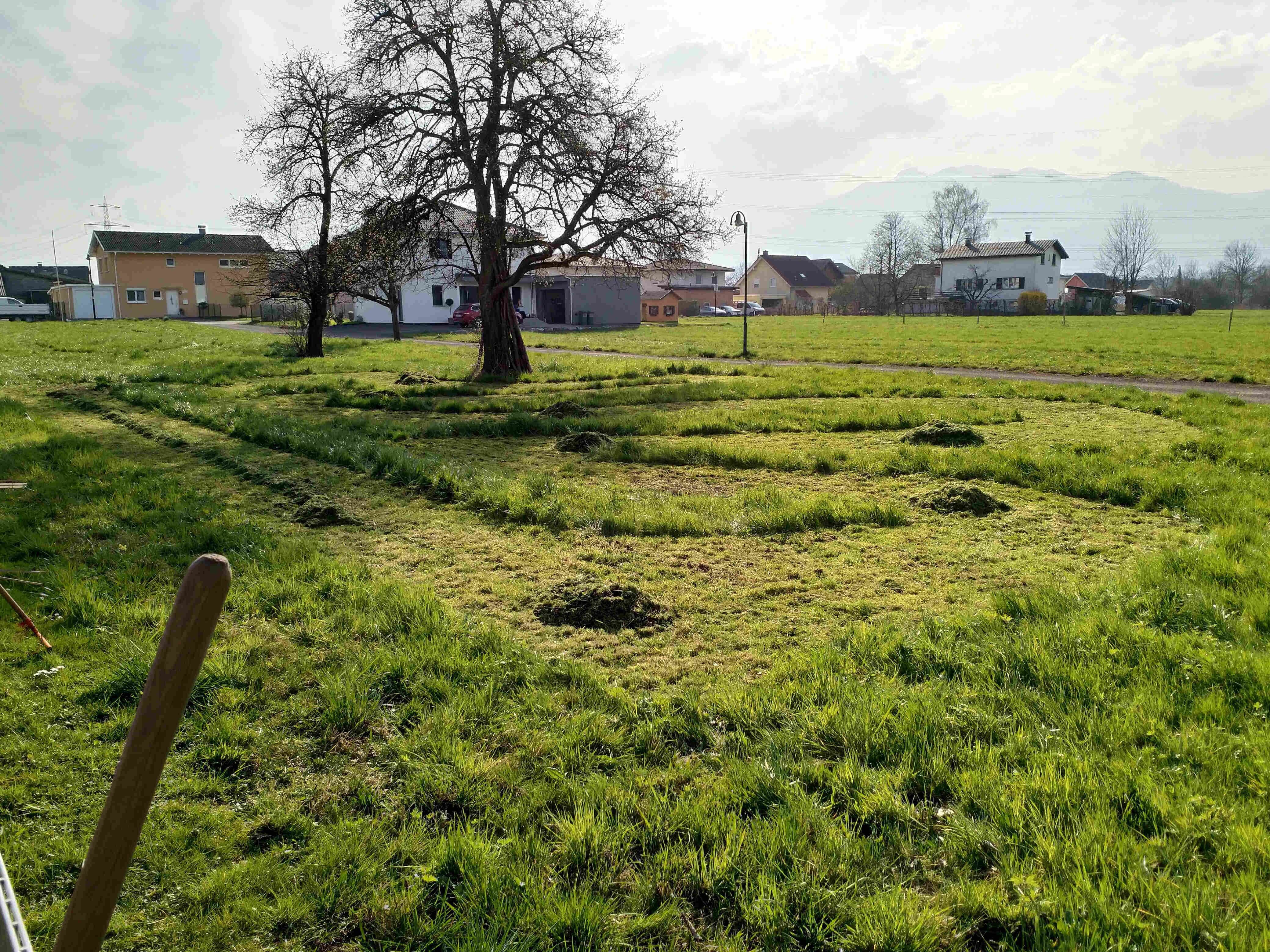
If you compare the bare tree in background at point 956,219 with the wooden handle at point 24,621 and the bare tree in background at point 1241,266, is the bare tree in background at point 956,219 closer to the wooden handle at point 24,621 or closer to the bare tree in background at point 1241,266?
the bare tree in background at point 1241,266

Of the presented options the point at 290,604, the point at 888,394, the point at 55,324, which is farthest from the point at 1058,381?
the point at 55,324

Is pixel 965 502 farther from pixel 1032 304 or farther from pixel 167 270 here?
pixel 167 270

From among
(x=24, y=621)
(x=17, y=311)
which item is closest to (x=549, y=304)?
(x=17, y=311)

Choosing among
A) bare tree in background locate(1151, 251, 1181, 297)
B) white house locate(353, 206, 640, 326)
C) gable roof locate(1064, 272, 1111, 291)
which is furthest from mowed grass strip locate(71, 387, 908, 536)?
gable roof locate(1064, 272, 1111, 291)

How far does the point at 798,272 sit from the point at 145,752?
119982mm

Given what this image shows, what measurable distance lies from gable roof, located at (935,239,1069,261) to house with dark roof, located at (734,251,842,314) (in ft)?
56.8

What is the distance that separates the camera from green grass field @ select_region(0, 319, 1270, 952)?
2.67 metres

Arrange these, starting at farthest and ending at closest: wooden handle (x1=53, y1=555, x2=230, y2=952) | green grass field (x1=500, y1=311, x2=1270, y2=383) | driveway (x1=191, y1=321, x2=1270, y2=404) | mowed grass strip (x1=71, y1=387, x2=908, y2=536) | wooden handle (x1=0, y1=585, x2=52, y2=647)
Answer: green grass field (x1=500, y1=311, x2=1270, y2=383)
driveway (x1=191, y1=321, x2=1270, y2=404)
mowed grass strip (x1=71, y1=387, x2=908, y2=536)
wooden handle (x1=0, y1=585, x2=52, y2=647)
wooden handle (x1=53, y1=555, x2=230, y2=952)

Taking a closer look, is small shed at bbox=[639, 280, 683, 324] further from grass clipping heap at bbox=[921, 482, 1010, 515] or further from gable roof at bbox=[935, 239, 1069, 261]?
grass clipping heap at bbox=[921, 482, 1010, 515]

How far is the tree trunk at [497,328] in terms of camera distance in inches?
829

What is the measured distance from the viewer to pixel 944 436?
10812 millimetres

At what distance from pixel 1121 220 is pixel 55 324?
102m

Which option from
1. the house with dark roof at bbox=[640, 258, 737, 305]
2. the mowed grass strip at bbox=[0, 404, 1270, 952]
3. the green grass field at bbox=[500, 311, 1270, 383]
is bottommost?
the mowed grass strip at bbox=[0, 404, 1270, 952]

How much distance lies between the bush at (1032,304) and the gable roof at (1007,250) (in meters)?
18.6
